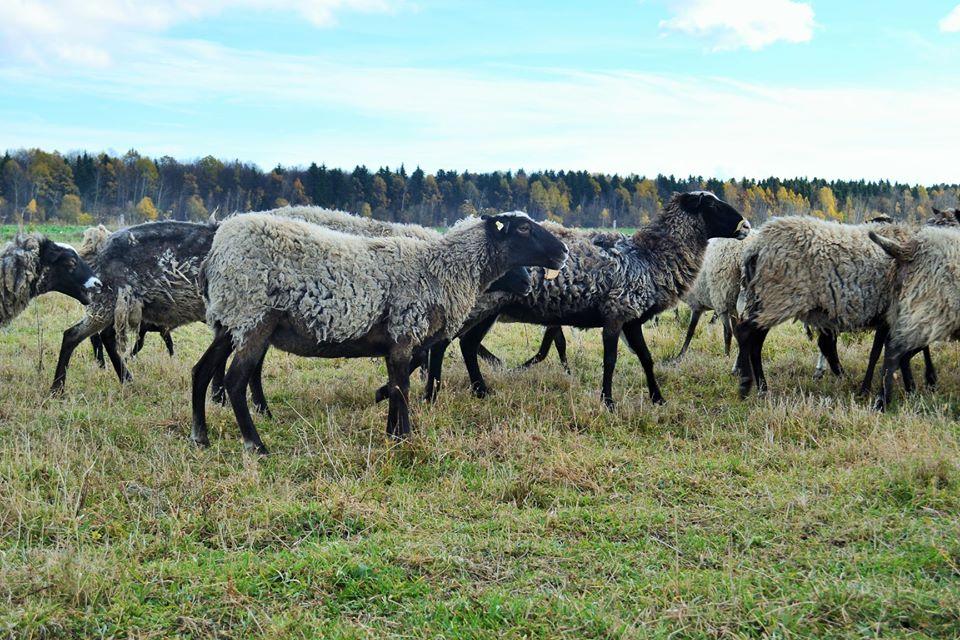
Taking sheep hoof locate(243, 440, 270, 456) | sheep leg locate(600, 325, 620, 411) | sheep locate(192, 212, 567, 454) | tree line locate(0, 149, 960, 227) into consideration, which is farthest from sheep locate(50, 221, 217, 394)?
tree line locate(0, 149, 960, 227)

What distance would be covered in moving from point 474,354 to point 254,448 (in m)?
3.45

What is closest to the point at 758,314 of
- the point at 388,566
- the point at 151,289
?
the point at 388,566

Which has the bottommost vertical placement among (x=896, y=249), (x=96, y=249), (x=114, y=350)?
(x=114, y=350)

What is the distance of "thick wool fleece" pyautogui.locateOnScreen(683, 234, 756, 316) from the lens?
40.3 ft

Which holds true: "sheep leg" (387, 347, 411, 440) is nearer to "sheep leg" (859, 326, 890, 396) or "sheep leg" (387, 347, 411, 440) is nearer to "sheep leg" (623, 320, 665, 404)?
"sheep leg" (623, 320, 665, 404)

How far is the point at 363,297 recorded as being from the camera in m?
7.07

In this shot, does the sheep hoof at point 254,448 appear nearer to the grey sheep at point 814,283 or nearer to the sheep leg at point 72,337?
the sheep leg at point 72,337

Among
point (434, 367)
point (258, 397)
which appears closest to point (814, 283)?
point (434, 367)

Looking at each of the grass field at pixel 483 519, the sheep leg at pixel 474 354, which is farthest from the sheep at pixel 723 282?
the sheep leg at pixel 474 354

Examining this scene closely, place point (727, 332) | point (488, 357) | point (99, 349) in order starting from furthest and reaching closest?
point (727, 332), point (488, 357), point (99, 349)

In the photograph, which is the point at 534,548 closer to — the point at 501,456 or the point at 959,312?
the point at 501,456

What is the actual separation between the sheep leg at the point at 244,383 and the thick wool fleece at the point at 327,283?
11 cm

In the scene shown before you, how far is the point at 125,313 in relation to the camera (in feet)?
30.6

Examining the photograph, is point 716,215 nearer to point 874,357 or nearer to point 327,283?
point 874,357
